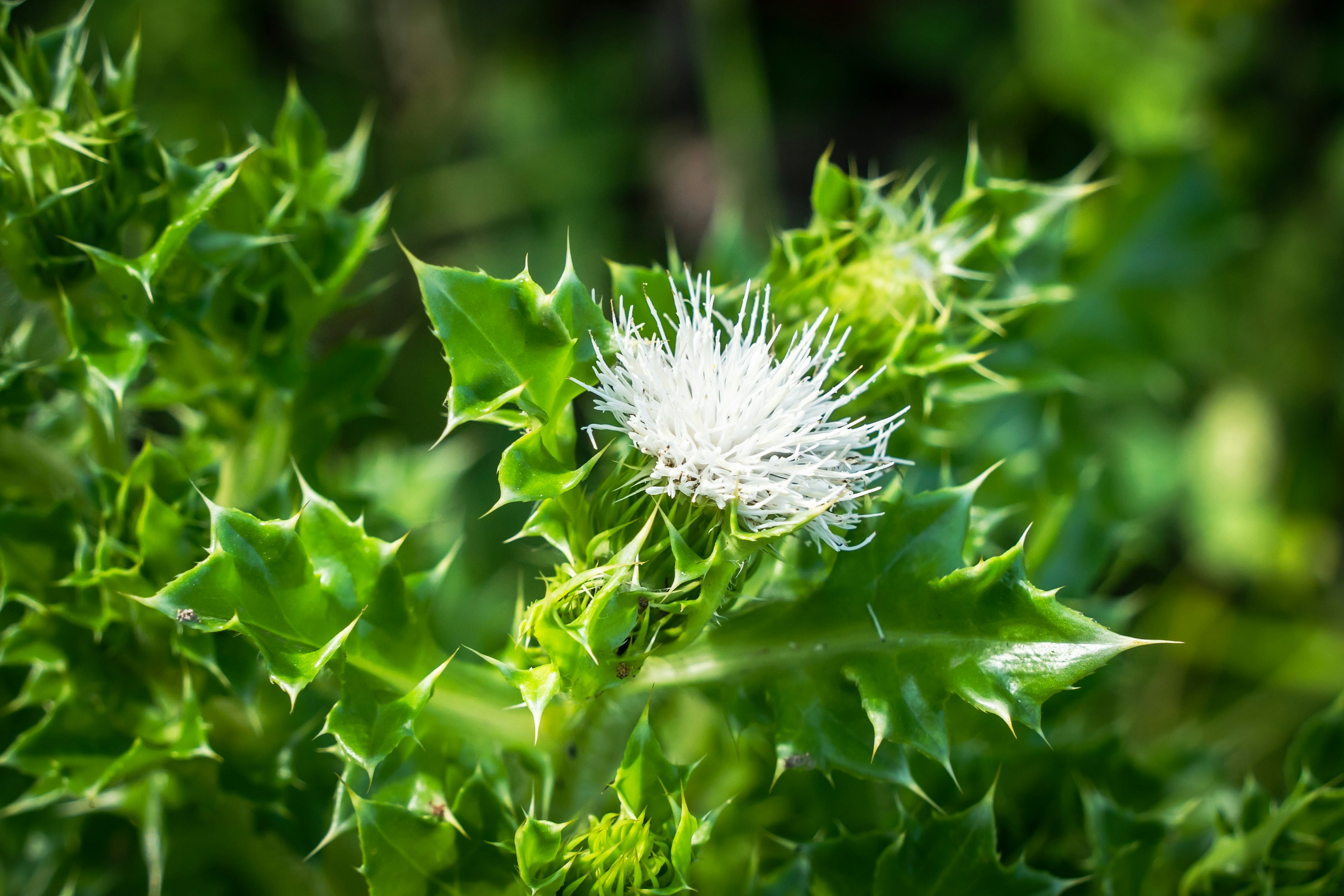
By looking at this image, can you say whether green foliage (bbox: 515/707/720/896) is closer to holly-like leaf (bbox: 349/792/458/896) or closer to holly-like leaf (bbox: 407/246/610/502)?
holly-like leaf (bbox: 349/792/458/896)

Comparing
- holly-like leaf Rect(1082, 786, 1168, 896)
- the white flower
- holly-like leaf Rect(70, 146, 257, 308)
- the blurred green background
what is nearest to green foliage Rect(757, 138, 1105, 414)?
the white flower

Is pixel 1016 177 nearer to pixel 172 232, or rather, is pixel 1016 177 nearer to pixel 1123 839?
pixel 1123 839

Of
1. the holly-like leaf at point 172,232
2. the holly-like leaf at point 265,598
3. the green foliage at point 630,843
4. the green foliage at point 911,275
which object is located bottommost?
the green foliage at point 630,843

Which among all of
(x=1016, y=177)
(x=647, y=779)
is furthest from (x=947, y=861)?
(x=1016, y=177)

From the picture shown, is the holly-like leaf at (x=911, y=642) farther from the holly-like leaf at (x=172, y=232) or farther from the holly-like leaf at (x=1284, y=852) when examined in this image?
the holly-like leaf at (x=172, y=232)

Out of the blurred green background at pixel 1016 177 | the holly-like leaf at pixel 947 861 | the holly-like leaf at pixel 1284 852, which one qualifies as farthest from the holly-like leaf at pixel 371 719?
the holly-like leaf at pixel 1284 852

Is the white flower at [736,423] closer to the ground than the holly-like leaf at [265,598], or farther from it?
farther from it
